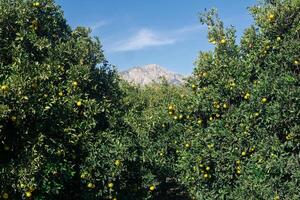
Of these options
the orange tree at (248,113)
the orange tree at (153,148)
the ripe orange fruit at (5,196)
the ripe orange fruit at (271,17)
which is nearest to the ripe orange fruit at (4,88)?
the ripe orange fruit at (5,196)

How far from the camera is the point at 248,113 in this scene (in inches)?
428

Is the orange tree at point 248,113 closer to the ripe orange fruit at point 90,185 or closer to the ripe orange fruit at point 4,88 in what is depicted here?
the ripe orange fruit at point 90,185

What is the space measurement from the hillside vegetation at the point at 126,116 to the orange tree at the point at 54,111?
26 millimetres

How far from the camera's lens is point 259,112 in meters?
10.7

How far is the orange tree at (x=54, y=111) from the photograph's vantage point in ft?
27.9

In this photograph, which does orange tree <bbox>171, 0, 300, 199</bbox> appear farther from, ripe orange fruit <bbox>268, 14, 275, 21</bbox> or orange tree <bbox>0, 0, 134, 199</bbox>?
orange tree <bbox>0, 0, 134, 199</bbox>

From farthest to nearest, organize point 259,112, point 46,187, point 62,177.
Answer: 1. point 259,112
2. point 62,177
3. point 46,187

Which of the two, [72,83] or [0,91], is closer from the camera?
[0,91]

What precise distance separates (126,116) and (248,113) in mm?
3458

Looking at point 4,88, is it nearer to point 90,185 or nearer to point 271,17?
point 90,185

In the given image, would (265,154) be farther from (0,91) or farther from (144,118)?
(0,91)

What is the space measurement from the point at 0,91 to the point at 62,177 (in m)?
2.49

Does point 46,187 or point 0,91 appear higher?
point 0,91

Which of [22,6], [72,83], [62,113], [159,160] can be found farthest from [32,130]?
[159,160]
